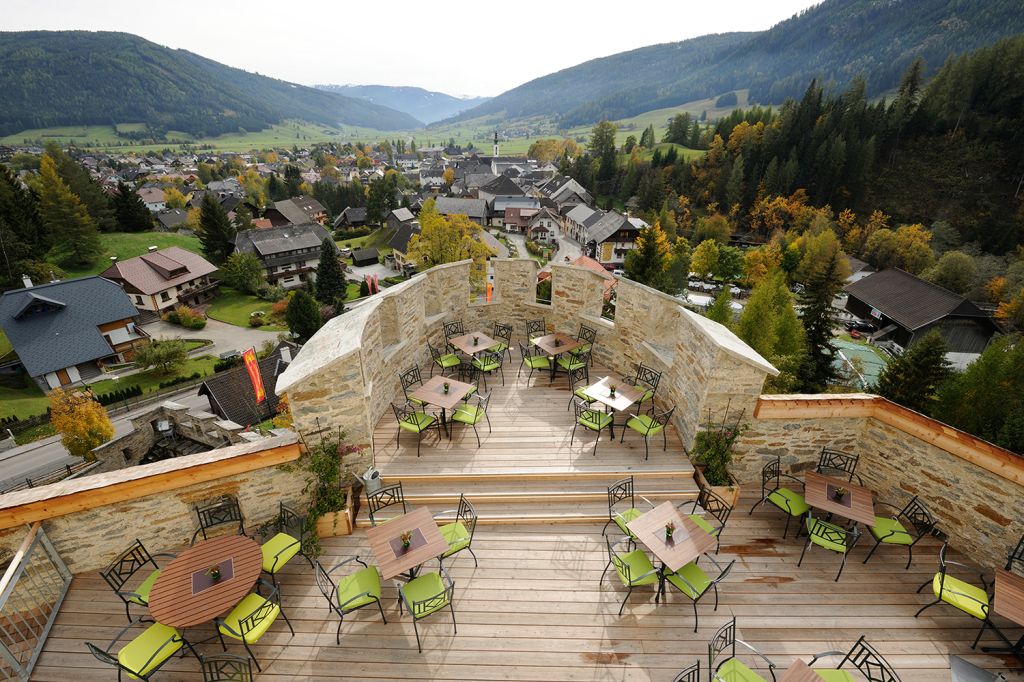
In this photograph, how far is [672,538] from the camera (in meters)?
5.04

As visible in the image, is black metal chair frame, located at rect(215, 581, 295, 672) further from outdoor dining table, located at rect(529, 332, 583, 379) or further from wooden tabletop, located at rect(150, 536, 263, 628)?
outdoor dining table, located at rect(529, 332, 583, 379)

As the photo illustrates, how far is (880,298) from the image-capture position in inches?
1635

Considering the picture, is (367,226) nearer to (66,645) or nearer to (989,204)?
(66,645)

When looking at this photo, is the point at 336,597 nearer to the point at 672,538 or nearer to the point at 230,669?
the point at 230,669

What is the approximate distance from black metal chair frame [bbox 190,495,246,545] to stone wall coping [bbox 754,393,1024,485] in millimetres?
7405

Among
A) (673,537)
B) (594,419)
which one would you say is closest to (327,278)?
(594,419)

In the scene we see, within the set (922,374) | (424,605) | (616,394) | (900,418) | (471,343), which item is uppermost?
(900,418)

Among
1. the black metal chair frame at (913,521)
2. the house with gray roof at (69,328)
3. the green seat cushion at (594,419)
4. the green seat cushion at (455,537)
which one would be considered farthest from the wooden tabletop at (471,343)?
the house with gray roof at (69,328)

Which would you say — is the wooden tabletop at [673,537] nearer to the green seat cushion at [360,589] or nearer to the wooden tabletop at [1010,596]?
the wooden tabletop at [1010,596]

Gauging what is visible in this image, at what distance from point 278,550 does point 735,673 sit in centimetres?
502

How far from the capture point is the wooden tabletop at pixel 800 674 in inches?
148

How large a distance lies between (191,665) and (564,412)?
240 inches

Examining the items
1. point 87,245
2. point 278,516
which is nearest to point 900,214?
point 278,516

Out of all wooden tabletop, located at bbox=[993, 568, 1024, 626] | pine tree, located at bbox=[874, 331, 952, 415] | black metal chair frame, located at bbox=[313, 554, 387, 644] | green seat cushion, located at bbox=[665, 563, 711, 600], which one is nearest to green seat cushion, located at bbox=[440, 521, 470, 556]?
black metal chair frame, located at bbox=[313, 554, 387, 644]
